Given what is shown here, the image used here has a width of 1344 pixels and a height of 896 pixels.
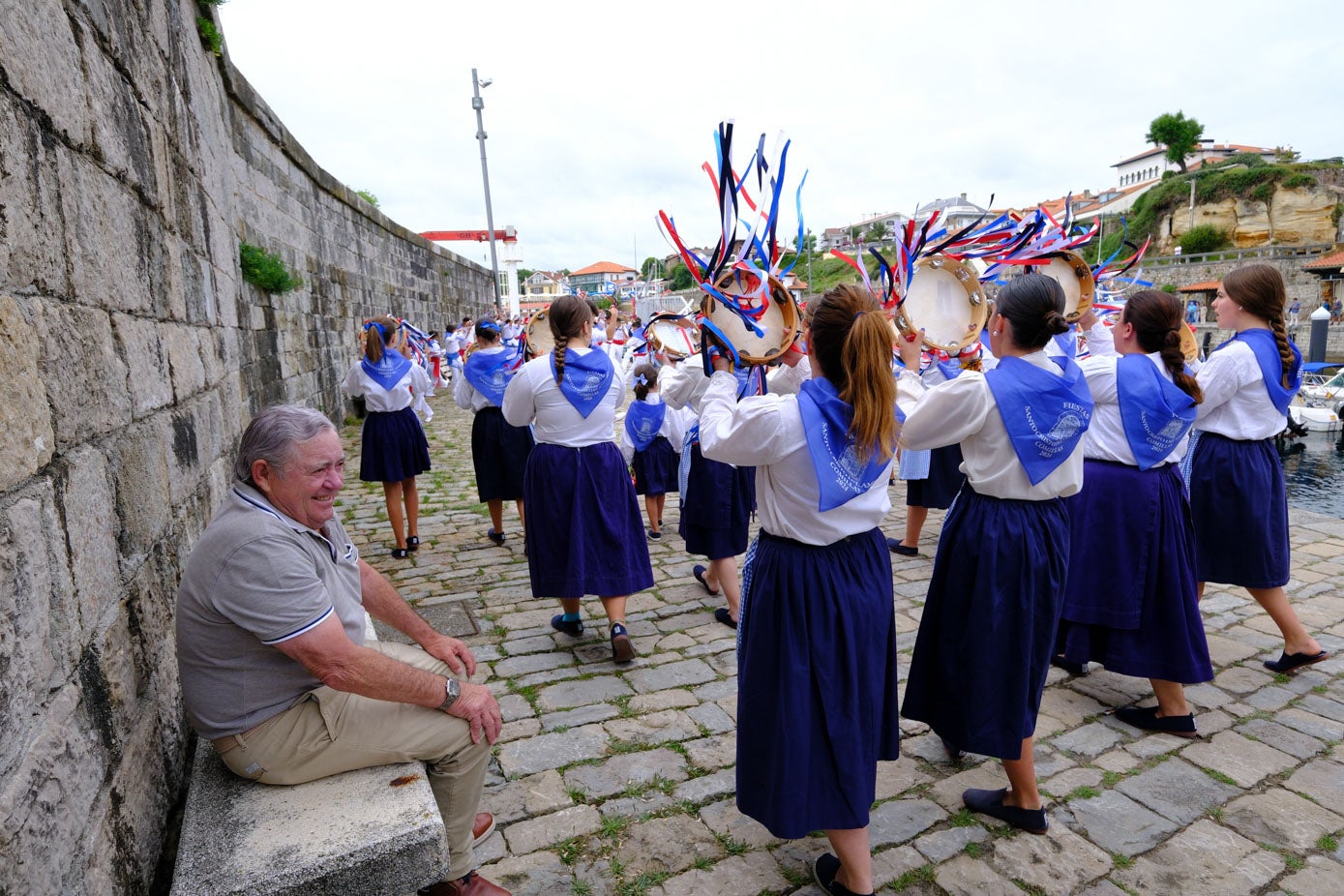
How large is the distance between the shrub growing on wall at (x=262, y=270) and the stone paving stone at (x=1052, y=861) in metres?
7.09

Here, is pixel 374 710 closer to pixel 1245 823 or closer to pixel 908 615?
pixel 1245 823

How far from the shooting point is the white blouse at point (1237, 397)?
3.67m

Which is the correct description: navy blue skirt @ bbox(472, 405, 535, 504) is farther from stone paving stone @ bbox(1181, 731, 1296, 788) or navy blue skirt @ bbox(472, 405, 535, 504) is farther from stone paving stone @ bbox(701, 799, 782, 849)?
stone paving stone @ bbox(1181, 731, 1296, 788)

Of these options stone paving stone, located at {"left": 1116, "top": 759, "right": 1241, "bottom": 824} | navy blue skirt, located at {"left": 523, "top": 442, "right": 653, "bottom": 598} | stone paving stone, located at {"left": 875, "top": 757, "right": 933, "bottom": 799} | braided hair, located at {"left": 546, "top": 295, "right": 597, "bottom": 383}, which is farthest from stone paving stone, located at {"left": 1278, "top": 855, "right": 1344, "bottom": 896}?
braided hair, located at {"left": 546, "top": 295, "right": 597, "bottom": 383}

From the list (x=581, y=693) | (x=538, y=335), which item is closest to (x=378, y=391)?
(x=538, y=335)

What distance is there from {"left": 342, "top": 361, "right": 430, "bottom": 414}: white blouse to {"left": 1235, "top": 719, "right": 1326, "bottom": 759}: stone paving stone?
5.33 m

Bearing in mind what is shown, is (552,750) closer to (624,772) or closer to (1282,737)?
(624,772)

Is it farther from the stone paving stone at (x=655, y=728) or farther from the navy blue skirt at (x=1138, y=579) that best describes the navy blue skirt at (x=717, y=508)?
the navy blue skirt at (x=1138, y=579)

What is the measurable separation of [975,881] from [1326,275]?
171ft

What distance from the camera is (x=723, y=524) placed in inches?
169

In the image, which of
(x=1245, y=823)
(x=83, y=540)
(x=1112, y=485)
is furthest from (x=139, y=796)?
(x=1112, y=485)

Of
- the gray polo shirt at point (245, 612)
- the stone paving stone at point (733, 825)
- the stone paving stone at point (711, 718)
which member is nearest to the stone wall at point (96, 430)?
the gray polo shirt at point (245, 612)

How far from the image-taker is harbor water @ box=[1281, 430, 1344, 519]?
10688 millimetres

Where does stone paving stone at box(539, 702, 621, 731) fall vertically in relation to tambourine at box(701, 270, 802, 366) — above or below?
below
